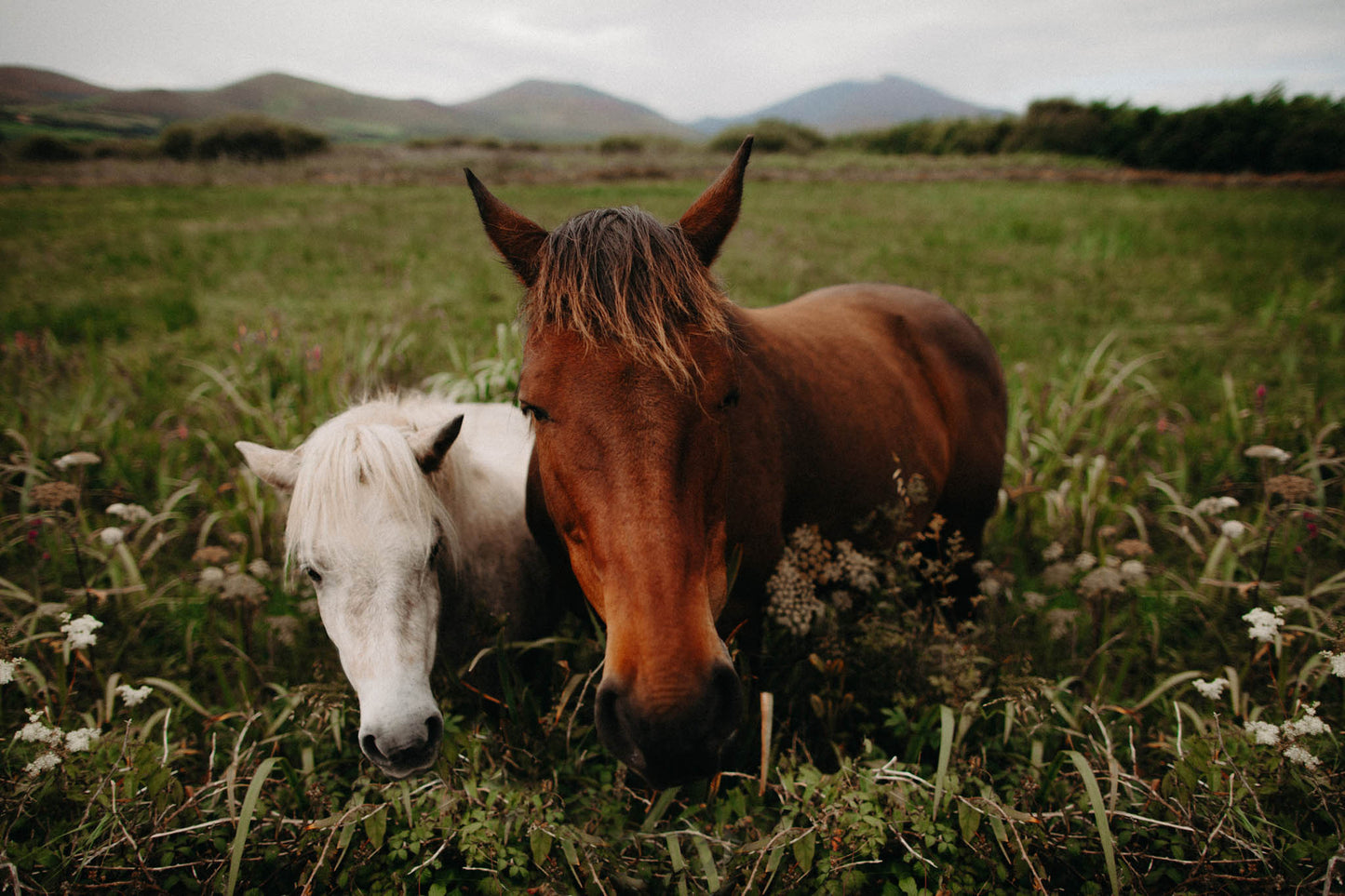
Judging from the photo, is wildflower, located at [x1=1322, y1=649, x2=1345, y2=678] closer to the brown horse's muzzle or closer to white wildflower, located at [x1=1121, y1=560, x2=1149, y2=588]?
white wildflower, located at [x1=1121, y1=560, x2=1149, y2=588]

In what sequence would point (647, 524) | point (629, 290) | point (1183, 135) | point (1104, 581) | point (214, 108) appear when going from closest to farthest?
point (647, 524) → point (629, 290) → point (1104, 581) → point (214, 108) → point (1183, 135)

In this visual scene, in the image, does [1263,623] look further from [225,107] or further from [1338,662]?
[225,107]

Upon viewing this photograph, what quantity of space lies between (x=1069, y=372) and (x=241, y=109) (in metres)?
25.2

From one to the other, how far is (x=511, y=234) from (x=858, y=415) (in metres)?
1.67

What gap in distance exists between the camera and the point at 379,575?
191cm

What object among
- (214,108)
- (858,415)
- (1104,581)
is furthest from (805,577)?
(214,108)

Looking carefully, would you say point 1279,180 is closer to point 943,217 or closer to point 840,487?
point 943,217

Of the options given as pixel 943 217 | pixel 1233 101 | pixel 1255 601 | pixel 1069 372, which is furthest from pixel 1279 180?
pixel 1255 601

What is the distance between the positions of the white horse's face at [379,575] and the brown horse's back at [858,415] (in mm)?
1111

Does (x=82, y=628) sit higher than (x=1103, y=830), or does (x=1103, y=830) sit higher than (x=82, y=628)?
(x=82, y=628)

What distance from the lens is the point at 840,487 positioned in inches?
99.9

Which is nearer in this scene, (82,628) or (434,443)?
(82,628)

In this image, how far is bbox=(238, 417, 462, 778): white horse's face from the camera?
1.77 meters

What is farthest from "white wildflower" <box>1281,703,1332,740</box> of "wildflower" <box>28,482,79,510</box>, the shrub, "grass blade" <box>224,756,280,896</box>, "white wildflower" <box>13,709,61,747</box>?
the shrub
